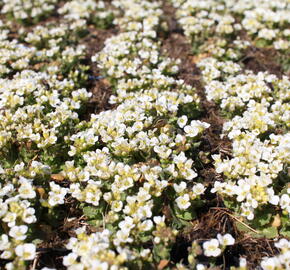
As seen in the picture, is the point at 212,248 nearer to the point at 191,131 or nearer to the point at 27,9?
the point at 191,131

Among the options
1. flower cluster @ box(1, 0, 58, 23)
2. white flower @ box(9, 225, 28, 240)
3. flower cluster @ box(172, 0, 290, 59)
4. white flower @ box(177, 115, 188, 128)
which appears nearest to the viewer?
white flower @ box(9, 225, 28, 240)

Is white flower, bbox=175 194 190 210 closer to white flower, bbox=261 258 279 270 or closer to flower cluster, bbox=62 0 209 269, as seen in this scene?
flower cluster, bbox=62 0 209 269

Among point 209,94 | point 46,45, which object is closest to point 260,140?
point 209,94

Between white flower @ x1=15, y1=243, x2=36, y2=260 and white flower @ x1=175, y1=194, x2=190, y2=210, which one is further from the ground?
white flower @ x1=15, y1=243, x2=36, y2=260

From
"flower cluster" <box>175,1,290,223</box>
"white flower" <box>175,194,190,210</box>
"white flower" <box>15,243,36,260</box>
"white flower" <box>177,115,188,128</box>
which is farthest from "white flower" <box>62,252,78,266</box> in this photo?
"white flower" <box>177,115,188,128</box>

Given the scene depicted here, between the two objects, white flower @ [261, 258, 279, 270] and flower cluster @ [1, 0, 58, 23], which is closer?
white flower @ [261, 258, 279, 270]

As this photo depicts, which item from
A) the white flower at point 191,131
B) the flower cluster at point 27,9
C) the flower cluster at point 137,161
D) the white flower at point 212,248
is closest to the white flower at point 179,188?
the flower cluster at point 137,161

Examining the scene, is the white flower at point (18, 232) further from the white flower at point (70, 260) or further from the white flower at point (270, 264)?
the white flower at point (270, 264)
